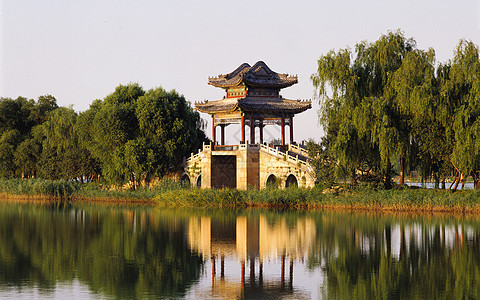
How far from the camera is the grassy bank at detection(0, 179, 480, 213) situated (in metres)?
30.9

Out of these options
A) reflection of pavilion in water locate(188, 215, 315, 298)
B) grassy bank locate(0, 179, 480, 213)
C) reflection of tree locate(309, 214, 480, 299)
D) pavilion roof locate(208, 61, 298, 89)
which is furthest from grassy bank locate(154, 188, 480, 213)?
pavilion roof locate(208, 61, 298, 89)

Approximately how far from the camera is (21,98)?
57438 mm

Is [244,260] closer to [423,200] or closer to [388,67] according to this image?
[423,200]

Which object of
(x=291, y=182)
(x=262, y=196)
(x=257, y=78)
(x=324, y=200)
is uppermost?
(x=257, y=78)

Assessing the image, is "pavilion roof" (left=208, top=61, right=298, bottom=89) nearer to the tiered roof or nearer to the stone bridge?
the tiered roof

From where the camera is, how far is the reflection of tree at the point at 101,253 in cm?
1522

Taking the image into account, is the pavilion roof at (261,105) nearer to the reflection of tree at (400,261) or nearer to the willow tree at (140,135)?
the willow tree at (140,135)

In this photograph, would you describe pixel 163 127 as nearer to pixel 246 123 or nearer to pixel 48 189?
pixel 246 123

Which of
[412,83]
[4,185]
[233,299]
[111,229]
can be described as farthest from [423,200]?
[4,185]

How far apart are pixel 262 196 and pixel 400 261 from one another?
706 inches

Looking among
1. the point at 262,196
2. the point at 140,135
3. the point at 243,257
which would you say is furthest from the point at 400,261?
the point at 140,135

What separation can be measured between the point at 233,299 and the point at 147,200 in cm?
2804

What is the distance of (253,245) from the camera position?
21.4 m

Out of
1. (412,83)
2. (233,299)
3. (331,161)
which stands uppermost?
(412,83)
